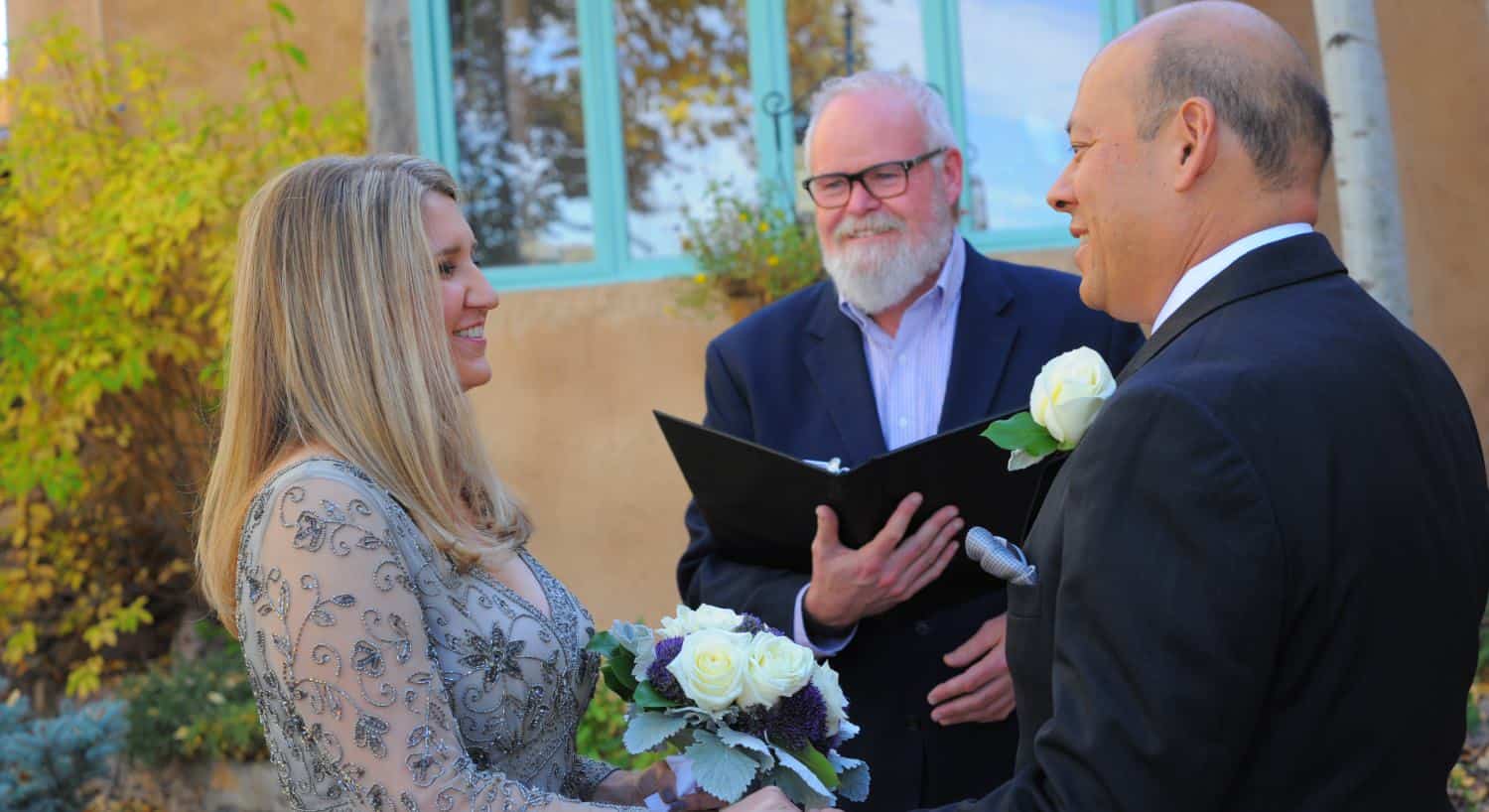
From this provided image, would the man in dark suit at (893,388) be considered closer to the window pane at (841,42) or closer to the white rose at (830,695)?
the white rose at (830,695)

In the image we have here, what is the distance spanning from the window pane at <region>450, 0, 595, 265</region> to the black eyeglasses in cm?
331

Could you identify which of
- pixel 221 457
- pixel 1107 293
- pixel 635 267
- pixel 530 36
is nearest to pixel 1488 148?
pixel 635 267

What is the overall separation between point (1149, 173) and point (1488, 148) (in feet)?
16.2

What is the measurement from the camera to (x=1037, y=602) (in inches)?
76.0

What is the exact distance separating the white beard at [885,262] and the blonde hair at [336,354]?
126 cm

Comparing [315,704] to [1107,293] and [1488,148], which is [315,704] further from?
[1488,148]

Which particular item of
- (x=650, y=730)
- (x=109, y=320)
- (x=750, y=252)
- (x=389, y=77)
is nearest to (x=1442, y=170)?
(x=750, y=252)

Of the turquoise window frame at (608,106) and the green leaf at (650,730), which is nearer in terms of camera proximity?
the green leaf at (650,730)

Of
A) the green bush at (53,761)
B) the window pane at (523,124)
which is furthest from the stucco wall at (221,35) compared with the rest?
the green bush at (53,761)

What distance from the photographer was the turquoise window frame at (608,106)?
6367mm

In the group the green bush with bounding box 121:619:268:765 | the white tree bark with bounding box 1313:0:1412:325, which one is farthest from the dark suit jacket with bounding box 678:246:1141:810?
the green bush with bounding box 121:619:268:765

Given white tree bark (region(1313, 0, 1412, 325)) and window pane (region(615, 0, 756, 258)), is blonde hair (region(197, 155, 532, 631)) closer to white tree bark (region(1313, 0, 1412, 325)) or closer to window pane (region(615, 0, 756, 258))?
white tree bark (region(1313, 0, 1412, 325))

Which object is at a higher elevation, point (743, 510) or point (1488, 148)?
point (1488, 148)

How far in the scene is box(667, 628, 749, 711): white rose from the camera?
2.32 meters
